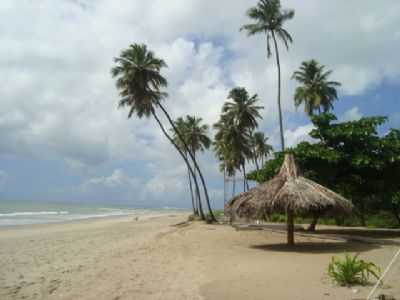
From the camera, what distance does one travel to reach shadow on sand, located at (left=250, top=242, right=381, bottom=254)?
1270cm

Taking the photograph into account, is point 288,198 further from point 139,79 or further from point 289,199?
point 139,79

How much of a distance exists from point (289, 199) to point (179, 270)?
190 inches

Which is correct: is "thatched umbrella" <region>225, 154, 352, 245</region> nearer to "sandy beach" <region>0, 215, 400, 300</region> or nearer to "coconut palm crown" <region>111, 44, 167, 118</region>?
"sandy beach" <region>0, 215, 400, 300</region>

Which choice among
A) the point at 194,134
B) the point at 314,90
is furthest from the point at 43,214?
the point at 314,90

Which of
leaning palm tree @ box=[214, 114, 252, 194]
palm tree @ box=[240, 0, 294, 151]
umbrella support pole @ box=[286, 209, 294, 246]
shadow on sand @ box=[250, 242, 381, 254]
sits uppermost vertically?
palm tree @ box=[240, 0, 294, 151]

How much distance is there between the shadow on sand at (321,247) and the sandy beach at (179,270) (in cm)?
3

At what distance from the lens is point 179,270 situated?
376 inches

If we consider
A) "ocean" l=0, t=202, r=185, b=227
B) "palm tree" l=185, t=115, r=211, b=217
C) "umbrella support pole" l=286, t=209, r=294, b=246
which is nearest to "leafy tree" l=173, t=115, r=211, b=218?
"palm tree" l=185, t=115, r=211, b=217

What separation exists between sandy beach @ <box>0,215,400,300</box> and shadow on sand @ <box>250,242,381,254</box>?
1.2 inches

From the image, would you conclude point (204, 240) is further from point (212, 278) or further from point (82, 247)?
point (212, 278)

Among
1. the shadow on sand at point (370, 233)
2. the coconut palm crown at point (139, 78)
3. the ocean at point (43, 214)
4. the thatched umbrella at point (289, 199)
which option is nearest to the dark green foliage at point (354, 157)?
the shadow on sand at point (370, 233)

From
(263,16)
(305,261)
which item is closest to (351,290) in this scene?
(305,261)

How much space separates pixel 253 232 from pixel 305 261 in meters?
8.14

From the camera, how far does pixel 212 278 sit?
853cm
